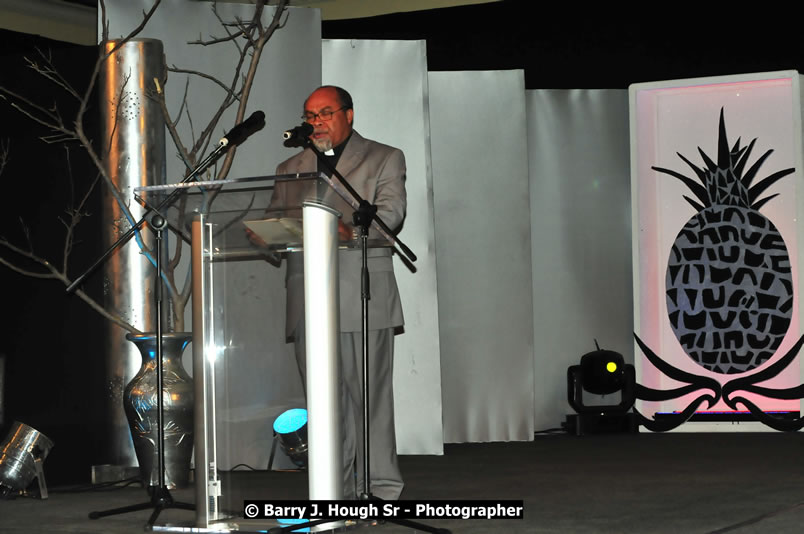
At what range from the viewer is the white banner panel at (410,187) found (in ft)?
19.1

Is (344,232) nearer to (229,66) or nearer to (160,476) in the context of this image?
(160,476)

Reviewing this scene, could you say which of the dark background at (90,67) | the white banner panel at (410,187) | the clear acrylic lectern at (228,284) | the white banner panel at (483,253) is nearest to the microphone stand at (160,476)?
the clear acrylic lectern at (228,284)

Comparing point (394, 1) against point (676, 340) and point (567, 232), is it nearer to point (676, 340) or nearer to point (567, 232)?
point (567, 232)

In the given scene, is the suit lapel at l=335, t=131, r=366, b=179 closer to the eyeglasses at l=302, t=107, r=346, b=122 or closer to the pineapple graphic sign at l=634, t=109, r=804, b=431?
the eyeglasses at l=302, t=107, r=346, b=122

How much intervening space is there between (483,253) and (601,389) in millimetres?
1220

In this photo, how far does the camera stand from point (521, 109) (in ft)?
20.9

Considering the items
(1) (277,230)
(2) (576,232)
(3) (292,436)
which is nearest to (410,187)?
(2) (576,232)

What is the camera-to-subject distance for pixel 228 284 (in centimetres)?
294

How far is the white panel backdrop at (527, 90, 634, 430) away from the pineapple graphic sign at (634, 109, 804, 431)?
12.1 inches

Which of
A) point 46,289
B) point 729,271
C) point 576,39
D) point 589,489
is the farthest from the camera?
point 576,39

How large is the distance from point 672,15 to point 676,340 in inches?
85.8

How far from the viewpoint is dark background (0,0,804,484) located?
18.9ft

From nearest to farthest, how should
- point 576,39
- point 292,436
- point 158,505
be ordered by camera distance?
point 292,436 < point 158,505 < point 576,39

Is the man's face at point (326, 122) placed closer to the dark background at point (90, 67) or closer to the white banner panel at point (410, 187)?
the white banner panel at point (410, 187)
